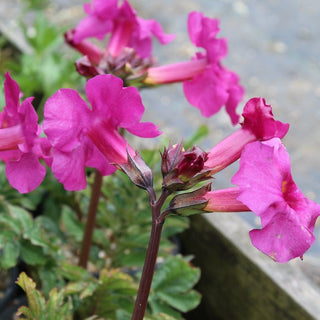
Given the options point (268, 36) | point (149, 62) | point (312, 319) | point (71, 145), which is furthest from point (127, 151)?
point (268, 36)

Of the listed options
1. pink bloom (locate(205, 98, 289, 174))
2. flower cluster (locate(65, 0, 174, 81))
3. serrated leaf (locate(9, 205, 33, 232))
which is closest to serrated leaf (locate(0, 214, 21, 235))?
serrated leaf (locate(9, 205, 33, 232))

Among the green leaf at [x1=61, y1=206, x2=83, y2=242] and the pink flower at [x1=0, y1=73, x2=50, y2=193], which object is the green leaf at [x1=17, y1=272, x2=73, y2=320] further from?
the green leaf at [x1=61, y1=206, x2=83, y2=242]

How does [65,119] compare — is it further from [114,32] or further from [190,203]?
[114,32]

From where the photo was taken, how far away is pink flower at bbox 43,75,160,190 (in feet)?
2.75

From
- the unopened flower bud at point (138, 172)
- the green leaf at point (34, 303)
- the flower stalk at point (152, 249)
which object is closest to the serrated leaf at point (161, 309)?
Result: the green leaf at point (34, 303)

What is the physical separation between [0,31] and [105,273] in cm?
155

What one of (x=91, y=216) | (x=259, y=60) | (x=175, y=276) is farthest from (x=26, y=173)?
(x=259, y=60)

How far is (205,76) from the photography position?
4.09 ft

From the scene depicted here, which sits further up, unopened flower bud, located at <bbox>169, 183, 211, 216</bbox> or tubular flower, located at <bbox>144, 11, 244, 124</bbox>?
unopened flower bud, located at <bbox>169, 183, 211, 216</bbox>

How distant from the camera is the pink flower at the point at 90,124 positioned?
837 mm

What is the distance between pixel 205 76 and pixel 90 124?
43cm

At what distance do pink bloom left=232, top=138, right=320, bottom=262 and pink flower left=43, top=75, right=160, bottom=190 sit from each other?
0.19 meters

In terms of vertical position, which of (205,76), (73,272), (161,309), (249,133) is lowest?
(161,309)

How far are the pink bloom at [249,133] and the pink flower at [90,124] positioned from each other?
96 millimetres
